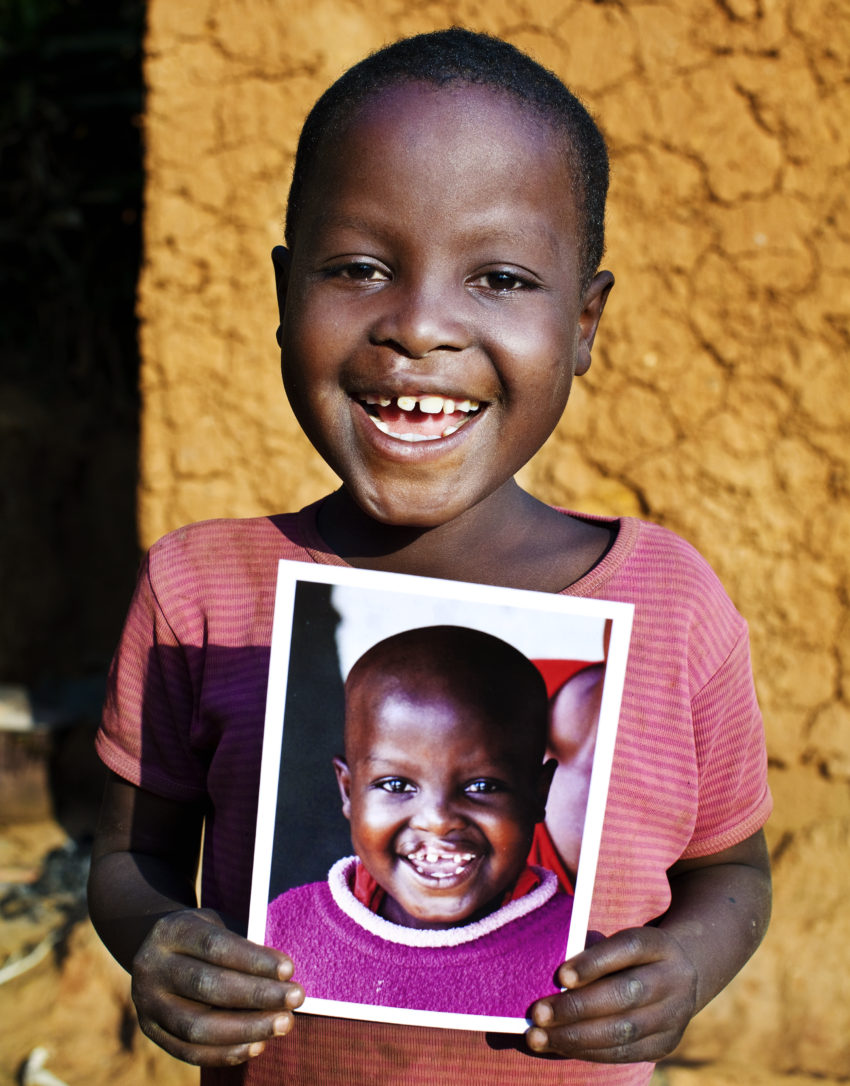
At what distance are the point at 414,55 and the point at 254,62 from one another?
1574 mm

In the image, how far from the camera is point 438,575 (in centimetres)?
100

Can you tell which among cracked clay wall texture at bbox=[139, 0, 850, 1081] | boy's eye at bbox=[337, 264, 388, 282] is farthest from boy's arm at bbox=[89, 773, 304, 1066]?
cracked clay wall texture at bbox=[139, 0, 850, 1081]

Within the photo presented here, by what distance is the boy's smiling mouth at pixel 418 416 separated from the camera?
2.86ft

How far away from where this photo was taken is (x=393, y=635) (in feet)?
2.65

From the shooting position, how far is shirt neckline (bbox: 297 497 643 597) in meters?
0.97

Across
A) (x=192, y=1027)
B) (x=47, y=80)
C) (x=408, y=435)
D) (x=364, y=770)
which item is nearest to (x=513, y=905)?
(x=364, y=770)

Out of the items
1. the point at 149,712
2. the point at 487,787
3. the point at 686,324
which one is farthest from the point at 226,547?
the point at 686,324

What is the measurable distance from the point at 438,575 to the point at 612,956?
15.9 inches

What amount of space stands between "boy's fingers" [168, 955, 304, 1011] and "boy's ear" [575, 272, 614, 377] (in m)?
0.65

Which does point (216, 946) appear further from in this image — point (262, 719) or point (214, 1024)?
point (262, 719)

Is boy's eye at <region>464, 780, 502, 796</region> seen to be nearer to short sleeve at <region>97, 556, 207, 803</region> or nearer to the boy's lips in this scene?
the boy's lips

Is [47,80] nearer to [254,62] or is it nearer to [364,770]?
[254,62]

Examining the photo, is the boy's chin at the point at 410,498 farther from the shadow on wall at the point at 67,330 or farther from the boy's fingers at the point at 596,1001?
the shadow on wall at the point at 67,330

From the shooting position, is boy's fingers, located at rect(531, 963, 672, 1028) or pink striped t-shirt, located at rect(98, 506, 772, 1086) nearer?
boy's fingers, located at rect(531, 963, 672, 1028)
